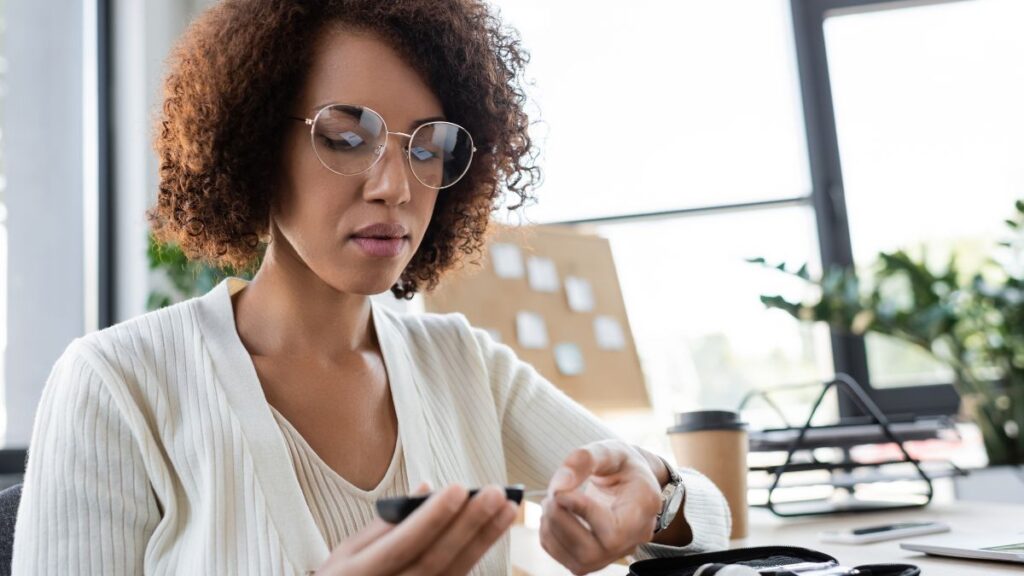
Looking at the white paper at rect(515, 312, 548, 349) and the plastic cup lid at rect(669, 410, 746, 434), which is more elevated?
the white paper at rect(515, 312, 548, 349)

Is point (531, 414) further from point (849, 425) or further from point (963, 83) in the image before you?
point (963, 83)

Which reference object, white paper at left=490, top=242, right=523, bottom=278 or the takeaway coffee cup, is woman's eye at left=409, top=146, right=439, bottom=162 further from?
white paper at left=490, top=242, right=523, bottom=278

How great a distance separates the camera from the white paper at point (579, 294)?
1896 millimetres

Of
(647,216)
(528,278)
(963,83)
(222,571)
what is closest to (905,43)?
(963,83)

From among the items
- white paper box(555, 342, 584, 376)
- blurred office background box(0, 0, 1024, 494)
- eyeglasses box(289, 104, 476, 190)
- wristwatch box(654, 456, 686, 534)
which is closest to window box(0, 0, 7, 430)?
blurred office background box(0, 0, 1024, 494)

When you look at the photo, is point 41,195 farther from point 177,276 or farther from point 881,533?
point 881,533

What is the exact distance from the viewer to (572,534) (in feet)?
2.58

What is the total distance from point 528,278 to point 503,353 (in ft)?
1.84

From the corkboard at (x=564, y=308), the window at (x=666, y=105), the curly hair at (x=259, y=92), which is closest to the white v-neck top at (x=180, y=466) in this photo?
the curly hair at (x=259, y=92)

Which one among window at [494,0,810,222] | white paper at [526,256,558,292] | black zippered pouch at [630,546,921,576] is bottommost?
black zippered pouch at [630,546,921,576]

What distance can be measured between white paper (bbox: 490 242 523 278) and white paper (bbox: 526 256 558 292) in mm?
27

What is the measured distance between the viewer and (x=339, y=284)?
0.99 metres

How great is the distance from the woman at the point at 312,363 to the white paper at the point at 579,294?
63 centimetres

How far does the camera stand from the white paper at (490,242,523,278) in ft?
5.86
